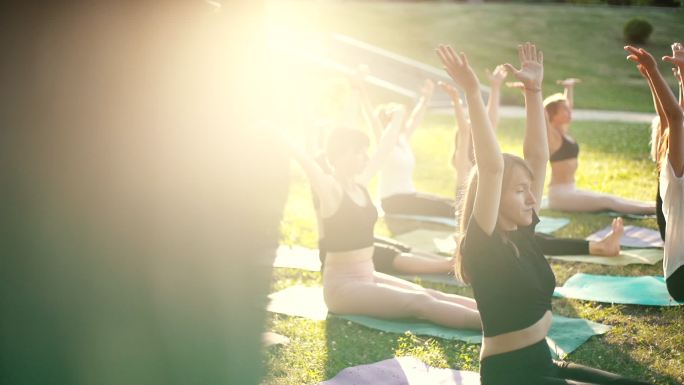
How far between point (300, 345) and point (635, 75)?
19.7 meters

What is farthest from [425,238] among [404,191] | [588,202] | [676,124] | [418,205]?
[676,124]

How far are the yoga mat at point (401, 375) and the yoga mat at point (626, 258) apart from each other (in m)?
2.49

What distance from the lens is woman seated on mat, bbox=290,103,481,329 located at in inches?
195

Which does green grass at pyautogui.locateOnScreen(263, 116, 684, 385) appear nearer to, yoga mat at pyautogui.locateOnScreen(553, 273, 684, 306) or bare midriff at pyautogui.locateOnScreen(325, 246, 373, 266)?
yoga mat at pyautogui.locateOnScreen(553, 273, 684, 306)

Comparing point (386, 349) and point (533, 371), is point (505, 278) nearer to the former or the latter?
point (533, 371)

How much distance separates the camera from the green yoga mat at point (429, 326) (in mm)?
4602

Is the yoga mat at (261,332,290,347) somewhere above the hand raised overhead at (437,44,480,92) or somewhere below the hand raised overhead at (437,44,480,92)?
below

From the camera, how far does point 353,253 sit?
5.14 metres

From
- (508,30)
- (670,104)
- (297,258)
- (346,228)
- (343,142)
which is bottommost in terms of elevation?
(297,258)

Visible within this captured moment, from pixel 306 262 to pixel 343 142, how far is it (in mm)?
1695

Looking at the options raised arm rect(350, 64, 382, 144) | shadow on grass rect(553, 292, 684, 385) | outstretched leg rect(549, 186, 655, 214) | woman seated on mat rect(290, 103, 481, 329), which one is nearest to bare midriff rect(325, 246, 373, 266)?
woman seated on mat rect(290, 103, 481, 329)

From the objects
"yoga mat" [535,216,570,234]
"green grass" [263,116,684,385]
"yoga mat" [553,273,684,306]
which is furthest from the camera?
"yoga mat" [535,216,570,234]

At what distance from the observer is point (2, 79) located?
4551mm

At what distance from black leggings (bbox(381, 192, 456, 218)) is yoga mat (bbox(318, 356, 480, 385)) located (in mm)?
3842
